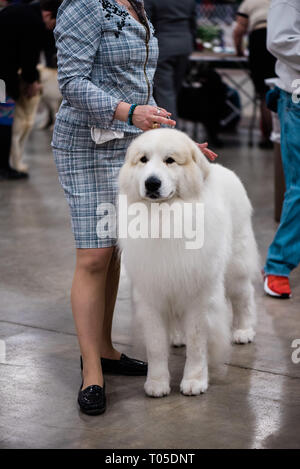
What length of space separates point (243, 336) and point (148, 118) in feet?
4.71

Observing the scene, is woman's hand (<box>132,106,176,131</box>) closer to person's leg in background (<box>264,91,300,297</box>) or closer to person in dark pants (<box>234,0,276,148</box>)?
person's leg in background (<box>264,91,300,297</box>)

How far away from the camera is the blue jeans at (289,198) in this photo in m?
4.30

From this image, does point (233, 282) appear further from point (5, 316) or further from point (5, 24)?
point (5, 24)

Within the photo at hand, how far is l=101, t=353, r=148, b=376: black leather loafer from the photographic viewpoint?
3422mm

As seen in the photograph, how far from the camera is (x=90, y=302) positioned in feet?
10.1

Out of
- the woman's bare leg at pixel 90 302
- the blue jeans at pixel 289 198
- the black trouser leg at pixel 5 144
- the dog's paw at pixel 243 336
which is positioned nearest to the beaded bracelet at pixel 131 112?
the woman's bare leg at pixel 90 302

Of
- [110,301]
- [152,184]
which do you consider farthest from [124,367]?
[152,184]

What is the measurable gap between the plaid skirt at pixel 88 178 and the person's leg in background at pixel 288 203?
5.06ft

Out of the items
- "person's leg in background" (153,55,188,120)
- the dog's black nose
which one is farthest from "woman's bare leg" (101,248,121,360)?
"person's leg in background" (153,55,188,120)

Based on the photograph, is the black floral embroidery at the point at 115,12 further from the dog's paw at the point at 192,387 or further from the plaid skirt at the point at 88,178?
the dog's paw at the point at 192,387

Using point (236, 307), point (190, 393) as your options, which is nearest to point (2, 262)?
point (236, 307)

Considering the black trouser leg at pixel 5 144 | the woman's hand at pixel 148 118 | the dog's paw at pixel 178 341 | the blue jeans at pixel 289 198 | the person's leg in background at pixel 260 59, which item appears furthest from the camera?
the black trouser leg at pixel 5 144

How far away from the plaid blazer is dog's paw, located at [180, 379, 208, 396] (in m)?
1.12

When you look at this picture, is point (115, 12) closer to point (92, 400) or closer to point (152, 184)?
point (152, 184)
